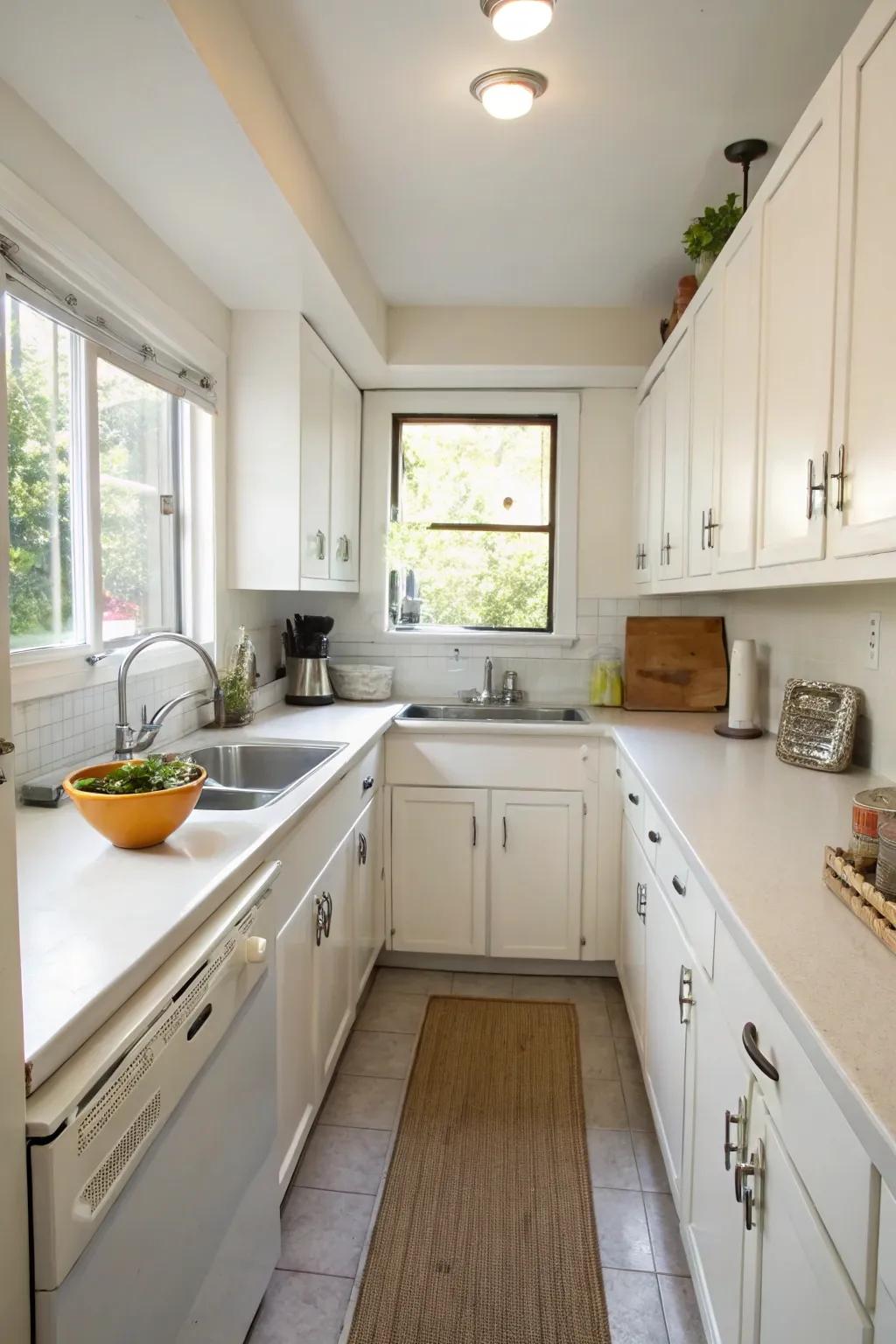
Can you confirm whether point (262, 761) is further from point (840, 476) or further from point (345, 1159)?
point (840, 476)

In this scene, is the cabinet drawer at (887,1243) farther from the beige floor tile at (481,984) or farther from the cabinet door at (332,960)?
the beige floor tile at (481,984)

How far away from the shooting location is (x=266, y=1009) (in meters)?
1.46

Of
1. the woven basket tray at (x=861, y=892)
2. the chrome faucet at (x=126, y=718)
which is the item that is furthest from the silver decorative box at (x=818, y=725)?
the chrome faucet at (x=126, y=718)

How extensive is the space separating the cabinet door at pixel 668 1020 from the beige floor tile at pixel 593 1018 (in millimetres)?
509

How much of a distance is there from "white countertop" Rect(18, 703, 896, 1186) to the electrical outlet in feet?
0.91

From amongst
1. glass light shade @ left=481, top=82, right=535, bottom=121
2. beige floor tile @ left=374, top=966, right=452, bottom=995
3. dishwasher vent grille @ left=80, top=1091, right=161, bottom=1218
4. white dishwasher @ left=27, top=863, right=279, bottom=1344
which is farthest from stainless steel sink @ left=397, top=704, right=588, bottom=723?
dishwasher vent grille @ left=80, top=1091, right=161, bottom=1218

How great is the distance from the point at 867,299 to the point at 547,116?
3.55 feet

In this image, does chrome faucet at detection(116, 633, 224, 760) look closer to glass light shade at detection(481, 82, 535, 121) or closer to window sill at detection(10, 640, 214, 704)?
window sill at detection(10, 640, 214, 704)

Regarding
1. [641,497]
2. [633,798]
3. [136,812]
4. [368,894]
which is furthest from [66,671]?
[641,497]

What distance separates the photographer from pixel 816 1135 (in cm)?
89

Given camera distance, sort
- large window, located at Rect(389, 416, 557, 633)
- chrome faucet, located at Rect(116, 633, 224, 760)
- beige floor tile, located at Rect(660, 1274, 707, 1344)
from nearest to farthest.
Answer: beige floor tile, located at Rect(660, 1274, 707, 1344), chrome faucet, located at Rect(116, 633, 224, 760), large window, located at Rect(389, 416, 557, 633)

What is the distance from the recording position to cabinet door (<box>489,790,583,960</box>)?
2918mm

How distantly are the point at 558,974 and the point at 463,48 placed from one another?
2814mm

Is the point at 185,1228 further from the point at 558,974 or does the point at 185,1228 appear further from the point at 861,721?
the point at 558,974
